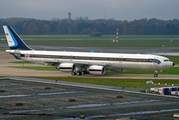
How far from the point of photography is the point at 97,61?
88562mm

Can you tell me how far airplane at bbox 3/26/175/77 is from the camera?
3391 inches

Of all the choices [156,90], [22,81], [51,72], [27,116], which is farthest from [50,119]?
[51,72]

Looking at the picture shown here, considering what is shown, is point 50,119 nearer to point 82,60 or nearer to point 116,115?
point 116,115

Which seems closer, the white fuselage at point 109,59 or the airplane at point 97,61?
the white fuselage at point 109,59

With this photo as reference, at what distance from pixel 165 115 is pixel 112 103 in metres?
8.90

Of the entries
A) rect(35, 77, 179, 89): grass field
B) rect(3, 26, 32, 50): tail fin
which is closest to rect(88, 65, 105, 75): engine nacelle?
rect(35, 77, 179, 89): grass field

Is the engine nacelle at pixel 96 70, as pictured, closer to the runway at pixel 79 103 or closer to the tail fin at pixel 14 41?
the tail fin at pixel 14 41

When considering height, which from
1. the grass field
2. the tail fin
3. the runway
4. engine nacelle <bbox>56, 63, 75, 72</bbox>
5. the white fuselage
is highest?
the tail fin

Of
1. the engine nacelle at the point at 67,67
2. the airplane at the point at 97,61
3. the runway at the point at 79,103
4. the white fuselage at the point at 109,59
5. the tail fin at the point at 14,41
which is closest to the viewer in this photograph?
the runway at the point at 79,103

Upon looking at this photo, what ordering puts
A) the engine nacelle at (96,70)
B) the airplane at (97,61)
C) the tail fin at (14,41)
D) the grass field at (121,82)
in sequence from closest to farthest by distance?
the grass field at (121,82) < the airplane at (97,61) < the engine nacelle at (96,70) < the tail fin at (14,41)

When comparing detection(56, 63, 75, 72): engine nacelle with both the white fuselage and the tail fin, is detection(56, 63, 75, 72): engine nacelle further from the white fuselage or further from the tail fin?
the tail fin

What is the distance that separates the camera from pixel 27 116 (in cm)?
4319

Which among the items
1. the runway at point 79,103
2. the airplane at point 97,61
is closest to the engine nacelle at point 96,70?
the airplane at point 97,61

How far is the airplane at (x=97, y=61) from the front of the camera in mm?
86125
